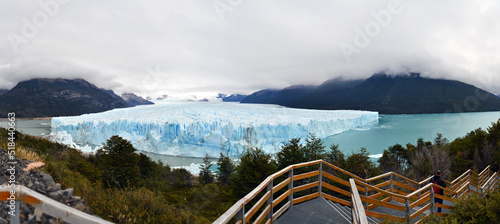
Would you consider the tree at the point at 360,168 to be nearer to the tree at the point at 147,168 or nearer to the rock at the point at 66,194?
the tree at the point at 147,168

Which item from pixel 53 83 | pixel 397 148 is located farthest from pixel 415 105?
pixel 53 83

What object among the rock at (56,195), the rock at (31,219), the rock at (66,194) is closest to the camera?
the rock at (31,219)

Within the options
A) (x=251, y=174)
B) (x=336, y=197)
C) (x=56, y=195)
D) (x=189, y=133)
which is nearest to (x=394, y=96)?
(x=189, y=133)

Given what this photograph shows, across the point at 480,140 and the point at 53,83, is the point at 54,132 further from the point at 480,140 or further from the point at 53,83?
the point at 53,83

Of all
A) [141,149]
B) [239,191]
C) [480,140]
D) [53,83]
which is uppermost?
[53,83]

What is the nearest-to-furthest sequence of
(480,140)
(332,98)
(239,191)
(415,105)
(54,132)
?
(239,191), (480,140), (54,132), (415,105), (332,98)

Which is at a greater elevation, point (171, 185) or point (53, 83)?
point (53, 83)

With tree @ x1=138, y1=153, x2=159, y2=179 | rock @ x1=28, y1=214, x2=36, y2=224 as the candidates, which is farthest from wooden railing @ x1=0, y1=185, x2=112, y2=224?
tree @ x1=138, y1=153, x2=159, y2=179

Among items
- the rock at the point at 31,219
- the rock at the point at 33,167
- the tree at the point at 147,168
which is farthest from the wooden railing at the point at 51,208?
the tree at the point at 147,168

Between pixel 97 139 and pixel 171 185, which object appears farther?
pixel 97 139
